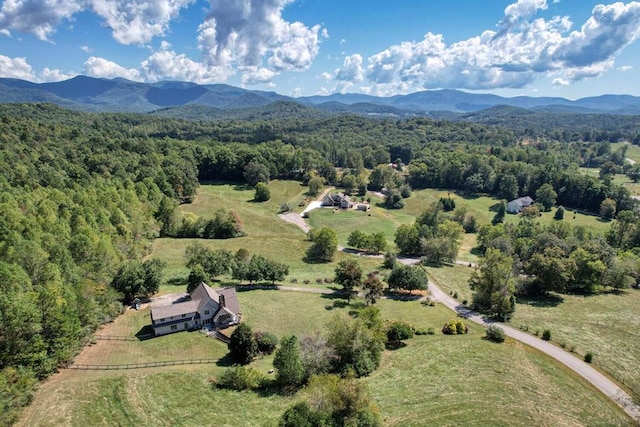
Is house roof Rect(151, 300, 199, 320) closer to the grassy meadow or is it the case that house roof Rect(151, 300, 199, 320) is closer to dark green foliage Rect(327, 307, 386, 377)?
the grassy meadow

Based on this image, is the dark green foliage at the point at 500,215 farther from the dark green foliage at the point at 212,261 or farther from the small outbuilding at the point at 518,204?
the dark green foliage at the point at 212,261

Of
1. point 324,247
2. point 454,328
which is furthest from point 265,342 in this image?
A: point 324,247

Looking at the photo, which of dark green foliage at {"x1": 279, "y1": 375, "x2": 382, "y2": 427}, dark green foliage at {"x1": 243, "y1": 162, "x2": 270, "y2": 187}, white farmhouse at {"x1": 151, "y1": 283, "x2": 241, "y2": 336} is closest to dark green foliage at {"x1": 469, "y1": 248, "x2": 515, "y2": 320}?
dark green foliage at {"x1": 279, "y1": 375, "x2": 382, "y2": 427}

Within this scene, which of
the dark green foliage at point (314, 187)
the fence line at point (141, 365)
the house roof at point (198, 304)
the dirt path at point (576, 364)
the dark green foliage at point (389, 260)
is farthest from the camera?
the dark green foliage at point (314, 187)

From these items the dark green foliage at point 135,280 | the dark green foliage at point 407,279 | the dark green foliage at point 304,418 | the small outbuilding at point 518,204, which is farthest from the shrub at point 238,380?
the small outbuilding at point 518,204

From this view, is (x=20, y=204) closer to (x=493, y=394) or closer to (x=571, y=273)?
(x=493, y=394)
